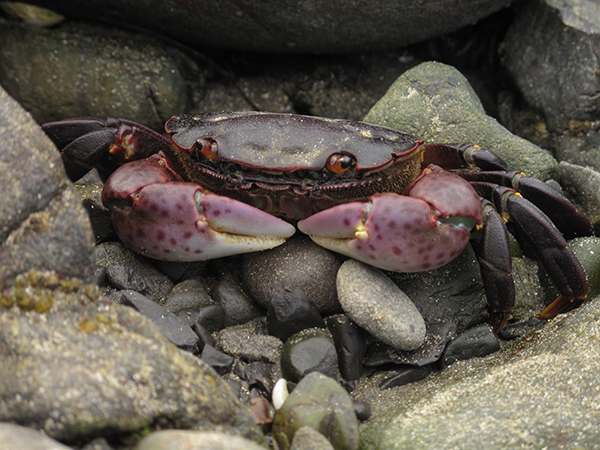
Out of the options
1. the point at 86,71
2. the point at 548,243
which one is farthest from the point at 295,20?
the point at 548,243

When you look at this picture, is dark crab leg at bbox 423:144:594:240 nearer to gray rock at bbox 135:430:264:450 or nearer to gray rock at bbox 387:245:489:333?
gray rock at bbox 387:245:489:333

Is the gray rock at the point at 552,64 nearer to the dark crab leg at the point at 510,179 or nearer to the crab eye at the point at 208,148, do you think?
the dark crab leg at the point at 510,179

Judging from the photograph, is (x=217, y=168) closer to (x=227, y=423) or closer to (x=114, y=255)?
(x=114, y=255)

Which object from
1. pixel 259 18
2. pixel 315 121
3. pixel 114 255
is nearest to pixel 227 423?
pixel 114 255

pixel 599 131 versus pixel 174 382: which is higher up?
pixel 599 131

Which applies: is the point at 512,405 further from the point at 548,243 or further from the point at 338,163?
the point at 338,163

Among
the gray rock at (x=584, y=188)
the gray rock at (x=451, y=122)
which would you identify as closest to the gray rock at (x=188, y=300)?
the gray rock at (x=451, y=122)

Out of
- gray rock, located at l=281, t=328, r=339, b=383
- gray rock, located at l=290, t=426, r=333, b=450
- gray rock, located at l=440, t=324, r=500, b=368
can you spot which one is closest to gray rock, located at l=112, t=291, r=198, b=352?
gray rock, located at l=281, t=328, r=339, b=383
